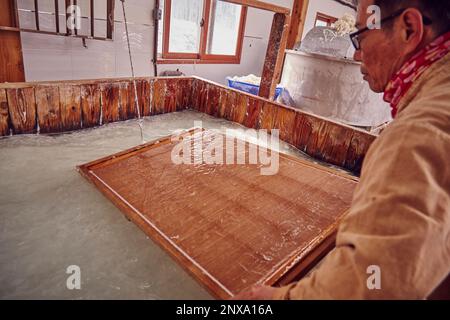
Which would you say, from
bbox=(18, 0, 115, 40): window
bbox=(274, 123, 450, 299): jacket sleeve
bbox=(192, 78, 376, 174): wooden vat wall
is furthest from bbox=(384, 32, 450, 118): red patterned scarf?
bbox=(18, 0, 115, 40): window

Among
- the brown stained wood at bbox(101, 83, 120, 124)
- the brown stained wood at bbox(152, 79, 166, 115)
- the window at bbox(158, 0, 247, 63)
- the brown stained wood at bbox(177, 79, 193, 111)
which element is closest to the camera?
the brown stained wood at bbox(101, 83, 120, 124)

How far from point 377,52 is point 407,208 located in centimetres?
49

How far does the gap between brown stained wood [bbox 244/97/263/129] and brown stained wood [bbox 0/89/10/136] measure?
208 cm

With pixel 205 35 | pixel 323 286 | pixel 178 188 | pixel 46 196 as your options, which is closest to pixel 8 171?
pixel 46 196

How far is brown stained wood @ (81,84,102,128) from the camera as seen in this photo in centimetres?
255

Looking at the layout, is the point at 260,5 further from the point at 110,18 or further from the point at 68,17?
the point at 68,17

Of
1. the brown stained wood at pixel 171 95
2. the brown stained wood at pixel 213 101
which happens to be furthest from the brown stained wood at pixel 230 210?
the brown stained wood at pixel 213 101

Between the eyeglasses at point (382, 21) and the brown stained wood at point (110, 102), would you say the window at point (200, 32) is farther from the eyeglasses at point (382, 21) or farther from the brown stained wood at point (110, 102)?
the eyeglasses at point (382, 21)

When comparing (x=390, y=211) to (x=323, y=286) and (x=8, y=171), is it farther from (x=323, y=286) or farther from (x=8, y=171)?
(x=8, y=171)

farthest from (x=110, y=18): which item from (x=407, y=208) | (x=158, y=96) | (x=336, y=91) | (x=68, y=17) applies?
(x=407, y=208)

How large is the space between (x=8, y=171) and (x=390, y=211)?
211 cm

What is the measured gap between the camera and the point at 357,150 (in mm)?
2338

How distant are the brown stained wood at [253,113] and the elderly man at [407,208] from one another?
90.0 inches

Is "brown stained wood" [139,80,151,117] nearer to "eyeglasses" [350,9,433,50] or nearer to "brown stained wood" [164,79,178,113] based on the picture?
"brown stained wood" [164,79,178,113]
